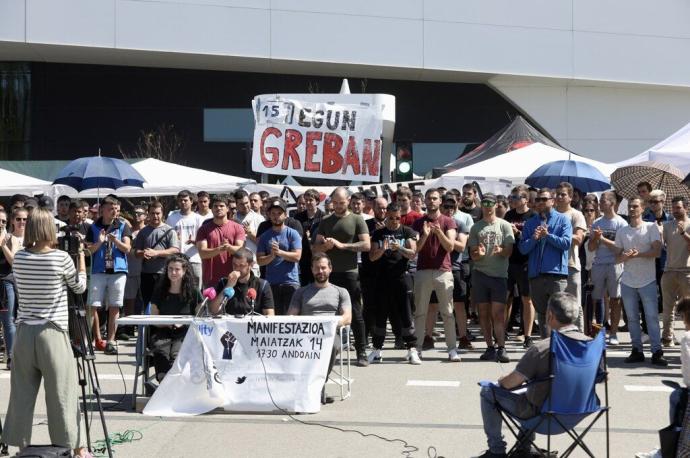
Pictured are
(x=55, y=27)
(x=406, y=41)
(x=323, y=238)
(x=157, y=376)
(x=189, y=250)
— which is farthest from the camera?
(x=406, y=41)

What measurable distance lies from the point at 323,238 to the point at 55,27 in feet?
73.5

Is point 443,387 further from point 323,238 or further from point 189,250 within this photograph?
point 189,250

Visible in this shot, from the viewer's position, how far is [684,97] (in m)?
35.9

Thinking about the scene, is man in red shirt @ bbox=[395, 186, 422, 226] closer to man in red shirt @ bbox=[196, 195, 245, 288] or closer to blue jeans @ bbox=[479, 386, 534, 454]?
man in red shirt @ bbox=[196, 195, 245, 288]

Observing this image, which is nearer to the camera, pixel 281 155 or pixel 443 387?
pixel 443 387

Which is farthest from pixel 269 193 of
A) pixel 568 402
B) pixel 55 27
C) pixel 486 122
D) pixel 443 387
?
pixel 486 122

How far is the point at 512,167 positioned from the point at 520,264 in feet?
17.1

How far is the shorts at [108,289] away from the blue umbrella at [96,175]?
253 centimetres

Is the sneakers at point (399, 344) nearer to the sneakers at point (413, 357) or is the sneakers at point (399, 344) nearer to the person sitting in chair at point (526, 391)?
the sneakers at point (413, 357)

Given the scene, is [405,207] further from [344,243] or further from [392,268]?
→ [344,243]

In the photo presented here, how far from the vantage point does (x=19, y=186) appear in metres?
18.6

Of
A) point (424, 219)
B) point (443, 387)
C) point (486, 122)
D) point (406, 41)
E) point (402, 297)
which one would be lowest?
point (443, 387)

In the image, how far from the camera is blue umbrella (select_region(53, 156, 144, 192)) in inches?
616

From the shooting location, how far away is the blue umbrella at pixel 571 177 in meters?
15.8
